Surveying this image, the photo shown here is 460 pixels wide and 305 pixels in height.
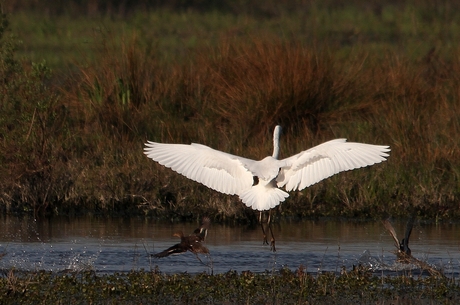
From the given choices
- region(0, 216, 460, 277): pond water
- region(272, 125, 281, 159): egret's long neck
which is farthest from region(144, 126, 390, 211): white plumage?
region(0, 216, 460, 277): pond water

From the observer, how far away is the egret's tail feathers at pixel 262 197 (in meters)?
7.71

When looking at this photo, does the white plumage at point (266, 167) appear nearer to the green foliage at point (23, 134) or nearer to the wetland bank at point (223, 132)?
the wetland bank at point (223, 132)

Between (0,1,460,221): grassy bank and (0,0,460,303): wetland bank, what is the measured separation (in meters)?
0.02

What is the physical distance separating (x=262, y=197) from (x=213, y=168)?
0.67 metres

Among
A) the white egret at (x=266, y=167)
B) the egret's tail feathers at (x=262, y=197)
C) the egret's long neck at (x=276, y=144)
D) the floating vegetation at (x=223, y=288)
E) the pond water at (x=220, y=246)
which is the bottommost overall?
the floating vegetation at (x=223, y=288)

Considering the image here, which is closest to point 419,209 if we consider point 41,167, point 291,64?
point 291,64

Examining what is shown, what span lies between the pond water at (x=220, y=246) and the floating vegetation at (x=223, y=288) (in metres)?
0.31

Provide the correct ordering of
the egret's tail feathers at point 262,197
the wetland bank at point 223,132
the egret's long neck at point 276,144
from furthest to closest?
1. the egret's long neck at point 276,144
2. the egret's tail feathers at point 262,197
3. the wetland bank at point 223,132

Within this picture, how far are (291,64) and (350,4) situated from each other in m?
20.0

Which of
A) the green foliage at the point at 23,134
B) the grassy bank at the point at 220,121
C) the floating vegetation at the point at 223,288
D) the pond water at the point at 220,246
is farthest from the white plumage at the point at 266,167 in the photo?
the green foliage at the point at 23,134

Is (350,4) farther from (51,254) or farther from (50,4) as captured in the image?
(51,254)

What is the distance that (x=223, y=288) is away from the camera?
22.3 feet

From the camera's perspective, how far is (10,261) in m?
7.76

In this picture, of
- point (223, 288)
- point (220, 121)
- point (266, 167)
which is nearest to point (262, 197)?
point (266, 167)
